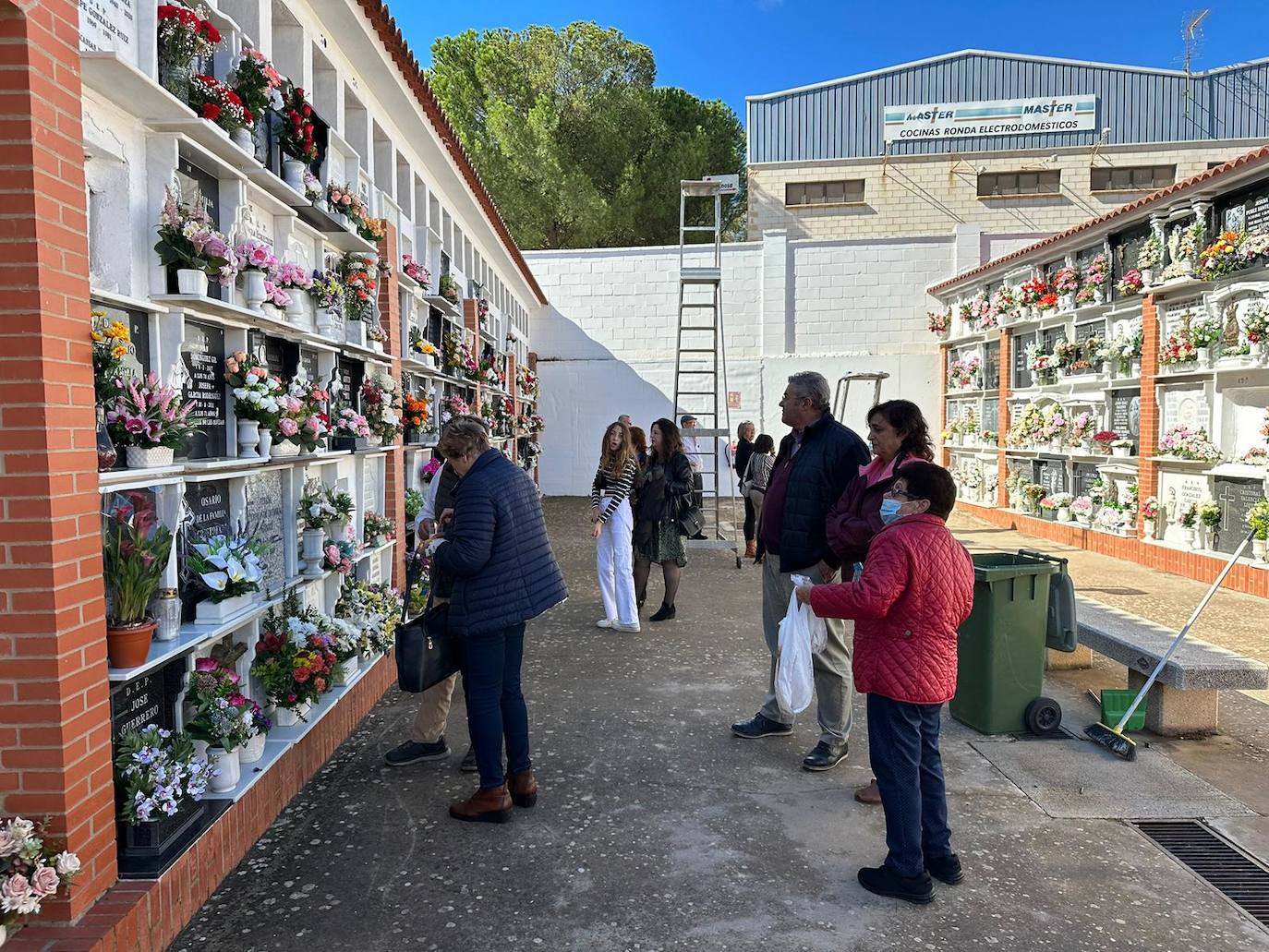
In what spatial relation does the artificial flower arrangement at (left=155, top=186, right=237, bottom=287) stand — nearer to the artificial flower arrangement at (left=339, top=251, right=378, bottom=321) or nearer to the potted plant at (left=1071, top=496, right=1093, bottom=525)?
the artificial flower arrangement at (left=339, top=251, right=378, bottom=321)

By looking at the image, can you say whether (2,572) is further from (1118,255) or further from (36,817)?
(1118,255)

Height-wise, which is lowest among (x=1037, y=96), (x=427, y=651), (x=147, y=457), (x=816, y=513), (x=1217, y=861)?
(x=1217, y=861)

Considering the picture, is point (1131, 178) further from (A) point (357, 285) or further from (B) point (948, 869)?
(B) point (948, 869)

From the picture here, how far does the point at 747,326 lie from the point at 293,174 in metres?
15.6

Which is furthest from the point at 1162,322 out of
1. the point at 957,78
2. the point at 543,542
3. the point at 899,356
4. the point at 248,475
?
the point at 957,78

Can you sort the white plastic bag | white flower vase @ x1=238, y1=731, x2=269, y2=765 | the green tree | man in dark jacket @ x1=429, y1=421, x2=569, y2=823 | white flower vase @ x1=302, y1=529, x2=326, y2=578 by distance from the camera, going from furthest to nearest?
the green tree
white flower vase @ x1=302, y1=529, x2=326, y2=578
the white plastic bag
man in dark jacket @ x1=429, y1=421, x2=569, y2=823
white flower vase @ x1=238, y1=731, x2=269, y2=765

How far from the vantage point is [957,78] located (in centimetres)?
2266

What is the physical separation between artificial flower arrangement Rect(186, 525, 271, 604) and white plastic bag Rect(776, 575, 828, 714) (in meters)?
2.23

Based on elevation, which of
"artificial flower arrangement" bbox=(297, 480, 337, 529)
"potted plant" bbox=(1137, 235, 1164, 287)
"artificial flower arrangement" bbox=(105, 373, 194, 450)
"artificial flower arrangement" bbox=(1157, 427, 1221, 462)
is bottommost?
"artificial flower arrangement" bbox=(297, 480, 337, 529)

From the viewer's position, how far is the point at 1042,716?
479 centimetres

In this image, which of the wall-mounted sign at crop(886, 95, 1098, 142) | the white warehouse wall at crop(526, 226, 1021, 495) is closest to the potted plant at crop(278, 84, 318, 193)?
the white warehouse wall at crop(526, 226, 1021, 495)

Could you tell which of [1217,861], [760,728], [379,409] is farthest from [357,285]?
[1217,861]

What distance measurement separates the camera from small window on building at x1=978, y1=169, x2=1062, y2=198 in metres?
22.5

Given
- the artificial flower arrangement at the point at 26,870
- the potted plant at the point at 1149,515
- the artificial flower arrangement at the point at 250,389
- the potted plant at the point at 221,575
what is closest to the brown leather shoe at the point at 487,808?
the potted plant at the point at 221,575
